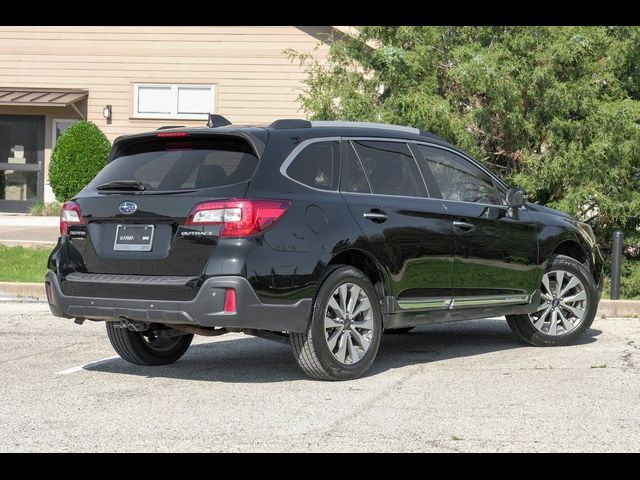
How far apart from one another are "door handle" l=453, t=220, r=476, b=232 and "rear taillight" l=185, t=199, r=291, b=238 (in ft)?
6.23

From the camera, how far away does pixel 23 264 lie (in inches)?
653

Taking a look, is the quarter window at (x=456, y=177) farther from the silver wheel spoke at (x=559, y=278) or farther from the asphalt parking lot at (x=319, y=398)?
the asphalt parking lot at (x=319, y=398)

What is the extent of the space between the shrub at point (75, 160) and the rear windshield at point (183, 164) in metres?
16.7

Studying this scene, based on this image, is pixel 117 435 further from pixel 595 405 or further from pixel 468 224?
pixel 468 224

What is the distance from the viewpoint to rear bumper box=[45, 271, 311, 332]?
7352 mm

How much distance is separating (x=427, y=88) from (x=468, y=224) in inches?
325

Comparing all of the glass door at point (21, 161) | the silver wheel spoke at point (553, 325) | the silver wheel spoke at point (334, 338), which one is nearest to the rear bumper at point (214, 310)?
the silver wheel spoke at point (334, 338)

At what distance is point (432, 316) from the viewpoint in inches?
343

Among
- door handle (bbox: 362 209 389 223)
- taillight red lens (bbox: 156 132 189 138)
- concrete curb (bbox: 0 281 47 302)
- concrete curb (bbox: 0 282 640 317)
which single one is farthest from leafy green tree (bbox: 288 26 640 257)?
taillight red lens (bbox: 156 132 189 138)

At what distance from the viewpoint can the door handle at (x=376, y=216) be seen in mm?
8148

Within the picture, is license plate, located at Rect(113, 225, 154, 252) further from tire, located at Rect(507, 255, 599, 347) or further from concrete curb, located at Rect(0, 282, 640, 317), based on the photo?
concrete curb, located at Rect(0, 282, 640, 317)

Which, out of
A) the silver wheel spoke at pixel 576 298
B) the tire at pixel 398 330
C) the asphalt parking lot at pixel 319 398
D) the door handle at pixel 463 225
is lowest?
the tire at pixel 398 330
